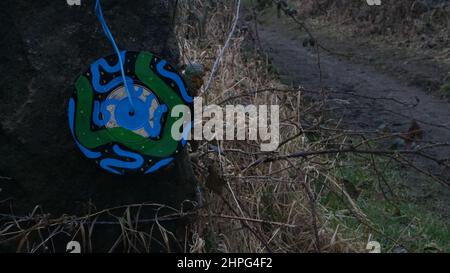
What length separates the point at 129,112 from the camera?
2980 mm

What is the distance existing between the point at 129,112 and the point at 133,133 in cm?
9

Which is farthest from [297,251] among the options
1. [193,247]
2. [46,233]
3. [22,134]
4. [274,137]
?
[22,134]

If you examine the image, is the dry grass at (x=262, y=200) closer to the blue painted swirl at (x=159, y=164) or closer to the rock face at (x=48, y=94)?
the blue painted swirl at (x=159, y=164)

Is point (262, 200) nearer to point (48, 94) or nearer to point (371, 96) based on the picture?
point (48, 94)

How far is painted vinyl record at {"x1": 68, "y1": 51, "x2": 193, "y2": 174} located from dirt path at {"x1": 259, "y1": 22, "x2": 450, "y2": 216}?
1642 mm

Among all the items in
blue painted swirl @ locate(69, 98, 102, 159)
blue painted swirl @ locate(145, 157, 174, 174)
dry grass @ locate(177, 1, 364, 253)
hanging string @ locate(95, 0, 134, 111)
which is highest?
hanging string @ locate(95, 0, 134, 111)

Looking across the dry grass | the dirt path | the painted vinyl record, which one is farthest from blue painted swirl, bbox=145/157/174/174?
the dirt path

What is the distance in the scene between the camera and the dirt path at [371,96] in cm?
516

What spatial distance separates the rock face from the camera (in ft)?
9.80

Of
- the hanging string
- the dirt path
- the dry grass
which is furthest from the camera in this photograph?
the dirt path

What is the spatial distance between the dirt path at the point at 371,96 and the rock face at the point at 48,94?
1.81 metres

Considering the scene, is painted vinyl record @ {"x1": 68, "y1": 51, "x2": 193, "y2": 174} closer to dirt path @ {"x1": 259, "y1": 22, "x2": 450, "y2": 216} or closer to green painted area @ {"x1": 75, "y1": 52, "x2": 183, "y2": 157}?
green painted area @ {"x1": 75, "y1": 52, "x2": 183, "y2": 157}

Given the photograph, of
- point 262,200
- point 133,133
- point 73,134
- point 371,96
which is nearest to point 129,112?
point 133,133

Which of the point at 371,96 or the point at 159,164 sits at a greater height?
the point at 159,164
